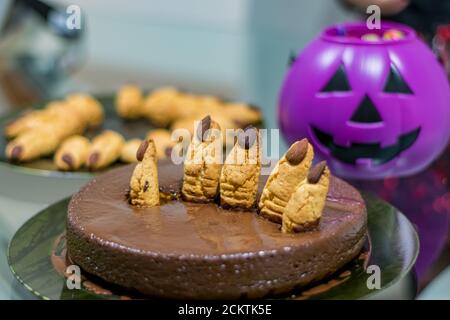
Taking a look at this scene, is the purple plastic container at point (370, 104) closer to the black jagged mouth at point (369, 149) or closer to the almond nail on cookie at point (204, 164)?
the black jagged mouth at point (369, 149)

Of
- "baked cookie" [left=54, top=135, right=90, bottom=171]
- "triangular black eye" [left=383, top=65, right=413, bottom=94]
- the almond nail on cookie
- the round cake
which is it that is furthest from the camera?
"baked cookie" [left=54, top=135, right=90, bottom=171]

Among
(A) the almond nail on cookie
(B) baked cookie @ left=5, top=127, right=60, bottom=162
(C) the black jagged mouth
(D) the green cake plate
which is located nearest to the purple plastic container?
(C) the black jagged mouth

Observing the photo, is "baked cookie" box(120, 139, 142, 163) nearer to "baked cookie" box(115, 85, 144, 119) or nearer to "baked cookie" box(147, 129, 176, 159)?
"baked cookie" box(147, 129, 176, 159)

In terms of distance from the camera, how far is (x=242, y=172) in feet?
2.51

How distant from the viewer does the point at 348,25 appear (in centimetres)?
106

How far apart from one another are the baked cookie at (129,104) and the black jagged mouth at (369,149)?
0.43 metres

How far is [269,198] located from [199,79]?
0.79m

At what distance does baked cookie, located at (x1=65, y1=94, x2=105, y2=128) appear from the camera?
4.15 feet

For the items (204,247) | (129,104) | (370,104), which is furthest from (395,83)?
(129,104)

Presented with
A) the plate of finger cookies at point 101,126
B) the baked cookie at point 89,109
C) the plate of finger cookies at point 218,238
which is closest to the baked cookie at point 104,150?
the plate of finger cookies at point 101,126

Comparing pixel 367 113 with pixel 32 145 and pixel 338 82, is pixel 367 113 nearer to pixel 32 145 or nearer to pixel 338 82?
pixel 338 82

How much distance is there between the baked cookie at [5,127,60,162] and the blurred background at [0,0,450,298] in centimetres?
13

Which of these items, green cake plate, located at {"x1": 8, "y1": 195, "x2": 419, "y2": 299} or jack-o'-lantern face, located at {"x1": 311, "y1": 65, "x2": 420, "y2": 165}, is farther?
jack-o'-lantern face, located at {"x1": 311, "y1": 65, "x2": 420, "y2": 165}

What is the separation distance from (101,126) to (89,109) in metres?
0.04
